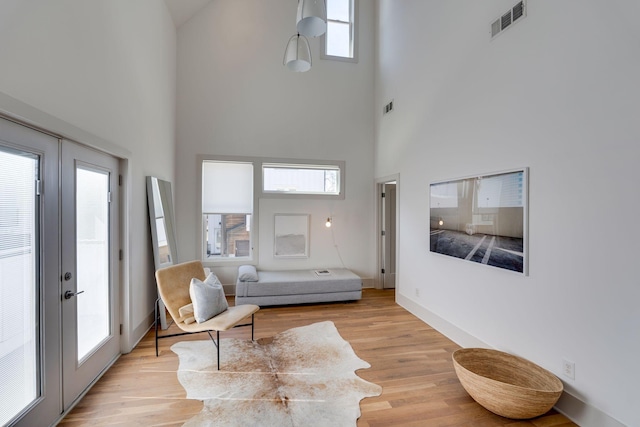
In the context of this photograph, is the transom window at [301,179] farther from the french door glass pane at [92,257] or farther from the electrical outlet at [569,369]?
the electrical outlet at [569,369]

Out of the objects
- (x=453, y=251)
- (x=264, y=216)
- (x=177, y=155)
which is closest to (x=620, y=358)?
(x=453, y=251)

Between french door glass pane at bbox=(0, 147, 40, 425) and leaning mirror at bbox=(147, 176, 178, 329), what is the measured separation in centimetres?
178

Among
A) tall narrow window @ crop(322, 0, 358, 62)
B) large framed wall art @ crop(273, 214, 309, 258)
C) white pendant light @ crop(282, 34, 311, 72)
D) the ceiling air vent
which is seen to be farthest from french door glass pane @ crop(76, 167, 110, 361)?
tall narrow window @ crop(322, 0, 358, 62)

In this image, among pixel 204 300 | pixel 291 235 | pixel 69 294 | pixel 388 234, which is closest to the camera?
pixel 69 294

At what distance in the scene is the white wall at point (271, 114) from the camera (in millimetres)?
5020

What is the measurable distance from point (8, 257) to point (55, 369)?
3.01 feet

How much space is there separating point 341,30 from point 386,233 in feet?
13.5

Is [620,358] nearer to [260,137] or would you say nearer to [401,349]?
[401,349]

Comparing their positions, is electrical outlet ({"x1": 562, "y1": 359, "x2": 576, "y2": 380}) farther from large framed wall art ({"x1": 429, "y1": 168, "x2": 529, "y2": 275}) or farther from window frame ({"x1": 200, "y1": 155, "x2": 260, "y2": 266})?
window frame ({"x1": 200, "y1": 155, "x2": 260, "y2": 266})

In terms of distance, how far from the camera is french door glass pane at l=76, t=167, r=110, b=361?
2.34m

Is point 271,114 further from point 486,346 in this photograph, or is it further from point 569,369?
point 569,369

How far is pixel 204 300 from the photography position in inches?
113

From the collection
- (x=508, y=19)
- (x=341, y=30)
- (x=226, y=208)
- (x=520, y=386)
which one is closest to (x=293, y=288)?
(x=226, y=208)

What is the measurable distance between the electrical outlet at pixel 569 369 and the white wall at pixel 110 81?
400 cm
